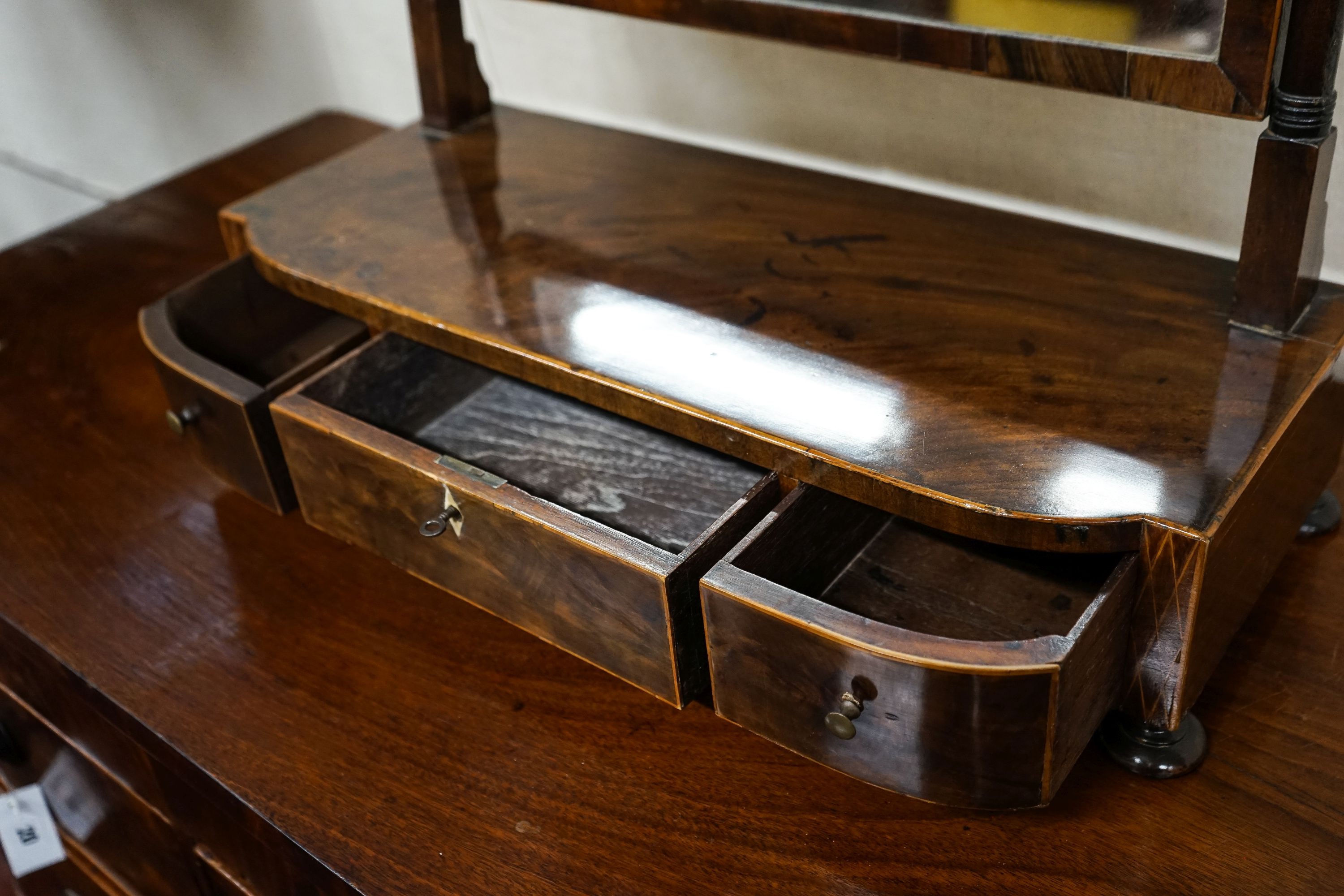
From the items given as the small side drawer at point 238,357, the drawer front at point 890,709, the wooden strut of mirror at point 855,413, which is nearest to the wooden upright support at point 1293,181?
the wooden strut of mirror at point 855,413

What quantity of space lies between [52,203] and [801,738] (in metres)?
2.14

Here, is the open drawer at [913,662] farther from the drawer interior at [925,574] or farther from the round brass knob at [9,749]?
the round brass knob at [9,749]

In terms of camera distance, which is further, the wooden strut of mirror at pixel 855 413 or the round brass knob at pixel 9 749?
the round brass knob at pixel 9 749

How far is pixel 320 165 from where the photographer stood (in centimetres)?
116

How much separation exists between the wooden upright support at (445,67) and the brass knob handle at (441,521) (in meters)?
0.53

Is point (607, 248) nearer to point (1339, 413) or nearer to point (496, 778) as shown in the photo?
point (496, 778)

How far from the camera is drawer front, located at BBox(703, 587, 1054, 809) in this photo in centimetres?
62

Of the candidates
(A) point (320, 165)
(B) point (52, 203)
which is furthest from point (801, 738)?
(B) point (52, 203)

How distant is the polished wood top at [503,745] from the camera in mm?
690

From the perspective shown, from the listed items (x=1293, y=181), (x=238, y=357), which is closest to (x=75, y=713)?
(x=238, y=357)

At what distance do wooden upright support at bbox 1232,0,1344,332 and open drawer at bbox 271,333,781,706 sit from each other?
334 millimetres

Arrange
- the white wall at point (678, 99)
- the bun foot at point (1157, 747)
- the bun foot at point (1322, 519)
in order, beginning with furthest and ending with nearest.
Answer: the white wall at point (678, 99) < the bun foot at point (1322, 519) < the bun foot at point (1157, 747)

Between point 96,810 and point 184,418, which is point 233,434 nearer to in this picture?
point 184,418

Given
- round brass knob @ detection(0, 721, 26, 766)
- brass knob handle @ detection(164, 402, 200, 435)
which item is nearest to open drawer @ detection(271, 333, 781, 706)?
brass knob handle @ detection(164, 402, 200, 435)
